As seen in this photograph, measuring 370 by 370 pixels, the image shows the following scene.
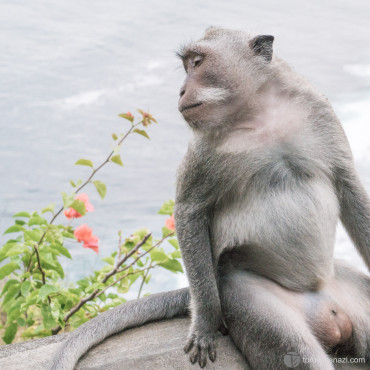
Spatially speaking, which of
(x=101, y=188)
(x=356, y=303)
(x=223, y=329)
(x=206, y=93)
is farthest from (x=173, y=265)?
(x=206, y=93)

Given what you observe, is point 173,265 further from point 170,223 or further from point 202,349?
point 202,349

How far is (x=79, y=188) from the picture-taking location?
20.1 ft

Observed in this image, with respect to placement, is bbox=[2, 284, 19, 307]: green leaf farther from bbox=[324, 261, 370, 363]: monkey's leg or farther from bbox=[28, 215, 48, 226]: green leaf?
bbox=[324, 261, 370, 363]: monkey's leg

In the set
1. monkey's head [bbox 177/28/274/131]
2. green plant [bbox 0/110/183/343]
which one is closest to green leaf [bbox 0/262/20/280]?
green plant [bbox 0/110/183/343]

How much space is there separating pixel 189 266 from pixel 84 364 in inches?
40.6

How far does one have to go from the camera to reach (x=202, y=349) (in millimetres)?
4352

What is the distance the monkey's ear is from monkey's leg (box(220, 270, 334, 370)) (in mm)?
1434

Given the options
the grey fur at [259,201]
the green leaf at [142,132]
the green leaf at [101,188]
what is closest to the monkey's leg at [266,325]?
the grey fur at [259,201]

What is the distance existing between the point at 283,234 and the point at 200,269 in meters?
0.58

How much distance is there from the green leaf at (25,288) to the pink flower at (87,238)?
2.11 ft

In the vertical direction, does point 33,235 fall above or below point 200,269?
below

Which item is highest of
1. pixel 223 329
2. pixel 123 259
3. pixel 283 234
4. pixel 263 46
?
pixel 263 46

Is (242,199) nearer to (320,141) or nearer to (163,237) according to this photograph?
(320,141)

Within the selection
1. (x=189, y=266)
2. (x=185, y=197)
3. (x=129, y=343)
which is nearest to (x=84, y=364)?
(x=129, y=343)
